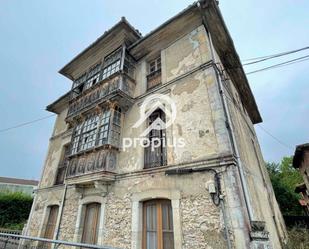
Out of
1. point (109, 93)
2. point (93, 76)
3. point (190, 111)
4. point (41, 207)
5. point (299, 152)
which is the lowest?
point (41, 207)

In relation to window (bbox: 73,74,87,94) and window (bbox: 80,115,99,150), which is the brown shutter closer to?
window (bbox: 80,115,99,150)

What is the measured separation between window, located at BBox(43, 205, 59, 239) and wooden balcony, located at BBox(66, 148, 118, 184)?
269 cm

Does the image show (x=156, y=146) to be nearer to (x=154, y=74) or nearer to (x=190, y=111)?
(x=190, y=111)

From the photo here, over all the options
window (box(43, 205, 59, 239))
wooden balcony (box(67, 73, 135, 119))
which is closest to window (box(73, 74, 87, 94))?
wooden balcony (box(67, 73, 135, 119))

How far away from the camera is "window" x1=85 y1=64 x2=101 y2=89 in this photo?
9.14 meters

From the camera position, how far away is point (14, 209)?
55.4 feet

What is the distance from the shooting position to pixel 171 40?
768 centimetres

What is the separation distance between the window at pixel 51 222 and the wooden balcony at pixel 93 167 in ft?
8.83

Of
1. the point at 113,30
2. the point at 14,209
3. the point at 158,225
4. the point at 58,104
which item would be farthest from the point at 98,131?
the point at 14,209

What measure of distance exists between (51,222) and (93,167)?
464 cm

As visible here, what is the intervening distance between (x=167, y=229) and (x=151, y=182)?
1355 millimetres

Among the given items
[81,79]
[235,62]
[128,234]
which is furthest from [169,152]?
[81,79]

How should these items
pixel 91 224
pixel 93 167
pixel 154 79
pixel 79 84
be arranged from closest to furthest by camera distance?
pixel 93 167 < pixel 91 224 < pixel 154 79 < pixel 79 84

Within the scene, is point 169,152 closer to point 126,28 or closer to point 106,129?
point 106,129
